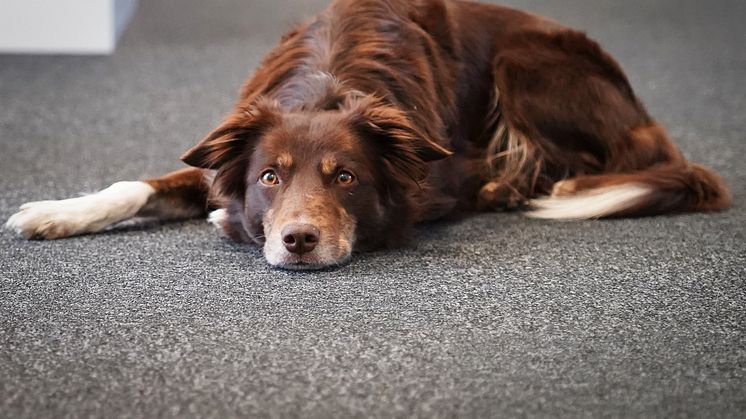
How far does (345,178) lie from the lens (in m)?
2.65

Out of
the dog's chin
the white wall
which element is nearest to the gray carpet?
the dog's chin

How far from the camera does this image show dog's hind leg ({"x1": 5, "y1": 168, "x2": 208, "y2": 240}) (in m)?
2.78

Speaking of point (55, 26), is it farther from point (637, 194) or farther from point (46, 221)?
point (637, 194)

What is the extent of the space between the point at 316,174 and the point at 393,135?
0.25m

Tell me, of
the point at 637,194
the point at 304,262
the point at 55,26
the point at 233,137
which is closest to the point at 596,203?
the point at 637,194

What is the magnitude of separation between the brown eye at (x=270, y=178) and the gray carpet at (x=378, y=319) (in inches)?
8.5

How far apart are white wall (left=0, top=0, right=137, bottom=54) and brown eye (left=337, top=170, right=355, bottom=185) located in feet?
11.6

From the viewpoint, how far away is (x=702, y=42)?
6.53 metres

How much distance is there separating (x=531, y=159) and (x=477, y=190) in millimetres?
251

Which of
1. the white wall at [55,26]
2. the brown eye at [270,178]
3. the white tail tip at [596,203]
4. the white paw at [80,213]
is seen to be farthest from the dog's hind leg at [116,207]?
the white wall at [55,26]

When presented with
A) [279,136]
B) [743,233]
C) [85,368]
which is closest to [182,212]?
[279,136]

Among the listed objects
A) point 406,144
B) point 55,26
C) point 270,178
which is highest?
point 406,144

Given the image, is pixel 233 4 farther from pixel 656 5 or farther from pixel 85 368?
pixel 85 368

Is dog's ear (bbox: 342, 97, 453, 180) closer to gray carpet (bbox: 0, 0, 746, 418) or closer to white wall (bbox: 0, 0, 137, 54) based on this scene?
gray carpet (bbox: 0, 0, 746, 418)
